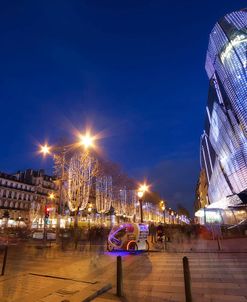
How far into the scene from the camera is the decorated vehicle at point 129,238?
15.1 m

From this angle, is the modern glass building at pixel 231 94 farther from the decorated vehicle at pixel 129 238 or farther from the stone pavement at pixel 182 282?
the stone pavement at pixel 182 282

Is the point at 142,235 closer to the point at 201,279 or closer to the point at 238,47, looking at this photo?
the point at 201,279

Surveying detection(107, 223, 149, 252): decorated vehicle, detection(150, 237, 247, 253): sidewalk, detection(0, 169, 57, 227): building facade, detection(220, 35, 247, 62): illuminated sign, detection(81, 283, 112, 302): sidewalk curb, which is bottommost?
detection(81, 283, 112, 302): sidewalk curb

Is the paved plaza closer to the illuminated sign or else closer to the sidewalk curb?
the sidewalk curb

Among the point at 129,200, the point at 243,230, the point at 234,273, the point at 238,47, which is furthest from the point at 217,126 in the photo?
the point at 234,273

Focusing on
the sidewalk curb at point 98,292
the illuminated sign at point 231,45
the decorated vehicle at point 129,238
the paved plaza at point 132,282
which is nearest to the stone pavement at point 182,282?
the paved plaza at point 132,282

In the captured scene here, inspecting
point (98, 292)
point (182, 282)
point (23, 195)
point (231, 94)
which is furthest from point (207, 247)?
point (23, 195)

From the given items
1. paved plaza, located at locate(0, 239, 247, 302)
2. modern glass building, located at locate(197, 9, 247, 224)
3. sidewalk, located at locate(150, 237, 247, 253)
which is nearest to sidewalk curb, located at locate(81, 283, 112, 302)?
paved plaza, located at locate(0, 239, 247, 302)

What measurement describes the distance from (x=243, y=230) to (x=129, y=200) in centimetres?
3206

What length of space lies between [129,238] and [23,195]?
215ft

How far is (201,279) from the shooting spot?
7.93 metres

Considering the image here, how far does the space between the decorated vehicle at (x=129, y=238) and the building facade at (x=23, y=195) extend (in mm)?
47235

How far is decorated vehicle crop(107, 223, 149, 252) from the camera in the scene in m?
15.1

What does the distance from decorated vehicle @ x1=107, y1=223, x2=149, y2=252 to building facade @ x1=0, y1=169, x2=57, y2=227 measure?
47235 mm
